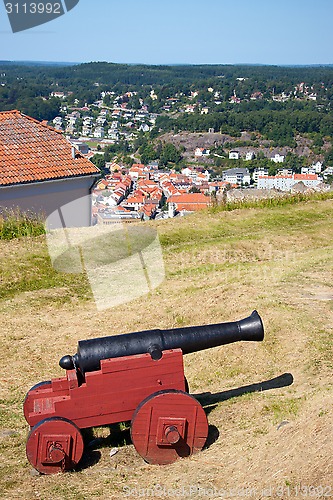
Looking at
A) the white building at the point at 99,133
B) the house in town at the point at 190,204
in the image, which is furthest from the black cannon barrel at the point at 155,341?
the white building at the point at 99,133

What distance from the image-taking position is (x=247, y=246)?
991 centimetres

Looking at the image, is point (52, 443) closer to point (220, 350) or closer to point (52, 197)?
point (220, 350)

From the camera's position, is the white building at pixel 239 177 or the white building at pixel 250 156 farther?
the white building at pixel 250 156

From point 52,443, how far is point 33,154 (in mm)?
12360

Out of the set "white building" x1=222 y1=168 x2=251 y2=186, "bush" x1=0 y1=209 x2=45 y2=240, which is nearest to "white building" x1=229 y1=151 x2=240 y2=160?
"white building" x1=222 y1=168 x2=251 y2=186

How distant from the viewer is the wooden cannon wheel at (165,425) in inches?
157

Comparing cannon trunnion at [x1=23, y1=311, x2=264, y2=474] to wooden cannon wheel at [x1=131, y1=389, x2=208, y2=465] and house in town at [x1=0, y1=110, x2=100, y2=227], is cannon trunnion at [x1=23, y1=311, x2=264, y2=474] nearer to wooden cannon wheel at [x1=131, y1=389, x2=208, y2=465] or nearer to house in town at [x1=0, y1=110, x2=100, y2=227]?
wooden cannon wheel at [x1=131, y1=389, x2=208, y2=465]

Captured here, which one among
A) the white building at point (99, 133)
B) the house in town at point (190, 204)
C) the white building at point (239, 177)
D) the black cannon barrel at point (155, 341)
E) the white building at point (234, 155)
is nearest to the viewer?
the black cannon barrel at point (155, 341)

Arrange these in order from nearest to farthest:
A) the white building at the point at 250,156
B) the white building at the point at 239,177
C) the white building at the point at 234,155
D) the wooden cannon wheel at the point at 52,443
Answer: the wooden cannon wheel at the point at 52,443, the white building at the point at 239,177, the white building at the point at 250,156, the white building at the point at 234,155

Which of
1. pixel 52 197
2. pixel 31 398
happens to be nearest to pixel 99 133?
pixel 52 197

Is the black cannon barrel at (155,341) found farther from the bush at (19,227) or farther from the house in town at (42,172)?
the house in town at (42,172)

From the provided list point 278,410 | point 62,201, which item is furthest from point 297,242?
point 62,201

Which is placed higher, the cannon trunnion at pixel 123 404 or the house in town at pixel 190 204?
the cannon trunnion at pixel 123 404

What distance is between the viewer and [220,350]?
243 inches
